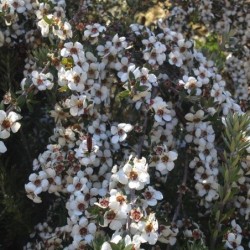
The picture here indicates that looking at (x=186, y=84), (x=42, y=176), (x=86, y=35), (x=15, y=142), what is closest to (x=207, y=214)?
(x=186, y=84)

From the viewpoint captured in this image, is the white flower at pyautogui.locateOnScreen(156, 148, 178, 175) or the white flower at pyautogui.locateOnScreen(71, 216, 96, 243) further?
the white flower at pyautogui.locateOnScreen(156, 148, 178, 175)

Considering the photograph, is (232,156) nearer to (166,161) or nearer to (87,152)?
(166,161)

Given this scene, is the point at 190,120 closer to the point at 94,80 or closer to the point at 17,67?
the point at 94,80

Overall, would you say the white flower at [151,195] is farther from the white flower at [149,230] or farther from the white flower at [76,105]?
the white flower at [76,105]

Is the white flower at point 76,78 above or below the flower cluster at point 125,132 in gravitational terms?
above

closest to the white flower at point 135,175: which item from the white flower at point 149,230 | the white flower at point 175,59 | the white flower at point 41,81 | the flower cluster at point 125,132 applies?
the flower cluster at point 125,132

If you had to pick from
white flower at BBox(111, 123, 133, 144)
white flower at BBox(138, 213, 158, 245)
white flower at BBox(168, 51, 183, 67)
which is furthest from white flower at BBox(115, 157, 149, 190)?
white flower at BBox(168, 51, 183, 67)

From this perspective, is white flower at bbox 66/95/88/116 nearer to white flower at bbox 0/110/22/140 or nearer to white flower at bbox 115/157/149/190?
white flower at bbox 0/110/22/140

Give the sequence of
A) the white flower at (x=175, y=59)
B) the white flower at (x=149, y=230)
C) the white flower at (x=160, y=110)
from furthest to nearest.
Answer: the white flower at (x=175, y=59)
the white flower at (x=160, y=110)
the white flower at (x=149, y=230)
